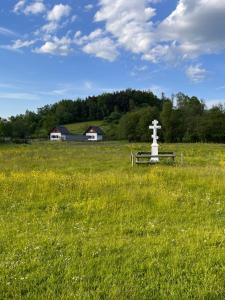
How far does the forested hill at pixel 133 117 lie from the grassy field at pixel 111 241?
7926 cm

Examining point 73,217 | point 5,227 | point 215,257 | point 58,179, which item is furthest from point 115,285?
point 58,179

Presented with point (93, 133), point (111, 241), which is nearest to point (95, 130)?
point (93, 133)

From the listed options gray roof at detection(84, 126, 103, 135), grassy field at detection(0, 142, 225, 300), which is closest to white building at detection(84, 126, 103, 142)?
gray roof at detection(84, 126, 103, 135)

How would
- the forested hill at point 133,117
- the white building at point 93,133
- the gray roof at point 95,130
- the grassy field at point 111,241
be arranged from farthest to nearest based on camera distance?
the gray roof at point 95,130 < the white building at point 93,133 < the forested hill at point 133,117 < the grassy field at point 111,241

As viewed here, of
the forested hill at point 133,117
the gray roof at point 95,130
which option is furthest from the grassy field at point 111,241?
the gray roof at point 95,130

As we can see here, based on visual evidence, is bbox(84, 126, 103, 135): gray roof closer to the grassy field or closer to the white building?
the white building

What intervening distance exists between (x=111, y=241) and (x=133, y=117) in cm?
9454

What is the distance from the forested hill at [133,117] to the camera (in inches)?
3561

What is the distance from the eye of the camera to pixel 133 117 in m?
101

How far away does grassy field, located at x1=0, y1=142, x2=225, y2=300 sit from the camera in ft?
16.2

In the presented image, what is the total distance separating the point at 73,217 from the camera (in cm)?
905

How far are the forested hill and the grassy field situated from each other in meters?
79.3

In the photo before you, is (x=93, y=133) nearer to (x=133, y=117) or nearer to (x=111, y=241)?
(x=133, y=117)

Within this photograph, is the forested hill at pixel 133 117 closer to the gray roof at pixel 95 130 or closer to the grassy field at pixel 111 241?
the gray roof at pixel 95 130
